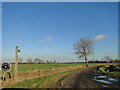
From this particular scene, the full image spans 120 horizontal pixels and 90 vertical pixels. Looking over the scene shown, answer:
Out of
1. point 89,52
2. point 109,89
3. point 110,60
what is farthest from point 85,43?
point 110,60

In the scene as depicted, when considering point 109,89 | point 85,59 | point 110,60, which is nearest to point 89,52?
point 85,59

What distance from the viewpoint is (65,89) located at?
22.5 feet

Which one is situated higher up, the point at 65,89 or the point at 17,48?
the point at 17,48

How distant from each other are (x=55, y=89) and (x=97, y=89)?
289cm

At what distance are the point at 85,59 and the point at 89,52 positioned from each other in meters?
3.45

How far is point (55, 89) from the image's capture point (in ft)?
22.8

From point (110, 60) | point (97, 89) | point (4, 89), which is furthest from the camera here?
point (110, 60)

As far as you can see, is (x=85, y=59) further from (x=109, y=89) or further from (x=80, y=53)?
(x=109, y=89)

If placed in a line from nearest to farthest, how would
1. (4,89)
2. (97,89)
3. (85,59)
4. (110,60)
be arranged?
(97,89), (4,89), (85,59), (110,60)

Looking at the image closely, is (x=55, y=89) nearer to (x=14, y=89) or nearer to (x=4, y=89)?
(x=14, y=89)

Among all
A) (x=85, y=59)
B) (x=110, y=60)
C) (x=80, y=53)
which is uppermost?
(x=80, y=53)

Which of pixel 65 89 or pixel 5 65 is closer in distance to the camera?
pixel 65 89

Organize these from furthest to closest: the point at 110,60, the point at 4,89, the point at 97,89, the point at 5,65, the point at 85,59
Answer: the point at 110,60 < the point at 85,59 < the point at 5,65 < the point at 4,89 < the point at 97,89

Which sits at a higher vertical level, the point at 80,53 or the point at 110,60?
the point at 80,53
